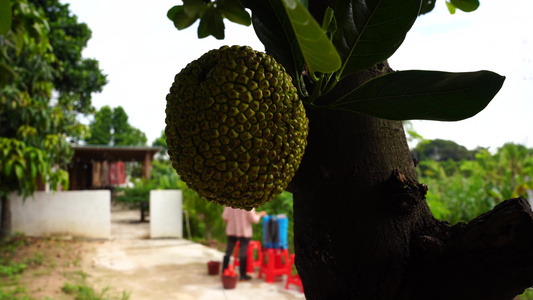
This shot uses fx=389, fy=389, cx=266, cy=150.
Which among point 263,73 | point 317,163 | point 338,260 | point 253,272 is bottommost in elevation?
point 253,272

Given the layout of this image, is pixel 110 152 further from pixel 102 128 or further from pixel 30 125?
pixel 102 128

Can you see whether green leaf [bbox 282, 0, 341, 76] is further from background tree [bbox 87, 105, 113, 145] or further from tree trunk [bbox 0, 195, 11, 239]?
background tree [bbox 87, 105, 113, 145]

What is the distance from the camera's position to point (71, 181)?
428 inches

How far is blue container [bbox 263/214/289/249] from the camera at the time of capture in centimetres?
432

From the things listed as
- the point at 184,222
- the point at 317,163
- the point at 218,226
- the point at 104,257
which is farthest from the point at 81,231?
the point at 317,163

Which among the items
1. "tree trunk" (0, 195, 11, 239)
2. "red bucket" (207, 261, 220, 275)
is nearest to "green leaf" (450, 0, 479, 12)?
"red bucket" (207, 261, 220, 275)

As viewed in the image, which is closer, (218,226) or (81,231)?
(81,231)

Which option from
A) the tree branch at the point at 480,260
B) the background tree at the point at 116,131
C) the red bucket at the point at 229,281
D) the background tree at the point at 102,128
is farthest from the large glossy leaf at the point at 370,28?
Result: the background tree at the point at 116,131

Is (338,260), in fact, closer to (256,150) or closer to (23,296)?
(256,150)

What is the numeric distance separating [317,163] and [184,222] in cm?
754

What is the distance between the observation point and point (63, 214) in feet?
21.7

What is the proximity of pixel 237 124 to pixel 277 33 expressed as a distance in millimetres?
136

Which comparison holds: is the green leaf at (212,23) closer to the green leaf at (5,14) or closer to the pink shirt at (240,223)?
the green leaf at (5,14)

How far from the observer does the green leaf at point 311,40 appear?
1.08ft
